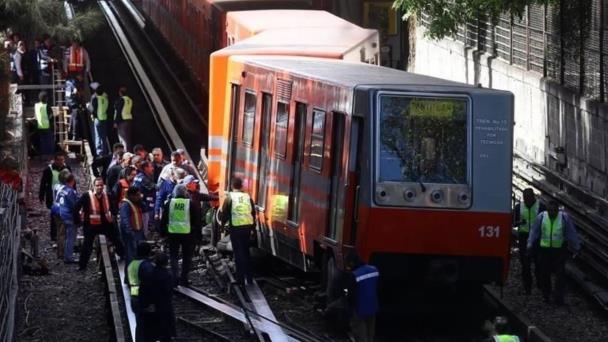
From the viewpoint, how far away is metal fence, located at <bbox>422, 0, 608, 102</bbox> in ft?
80.0

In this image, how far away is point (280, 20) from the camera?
1069 inches

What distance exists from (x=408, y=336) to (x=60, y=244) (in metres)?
6.37

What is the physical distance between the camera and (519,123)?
29.6m

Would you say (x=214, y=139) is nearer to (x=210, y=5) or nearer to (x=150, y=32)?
(x=210, y=5)

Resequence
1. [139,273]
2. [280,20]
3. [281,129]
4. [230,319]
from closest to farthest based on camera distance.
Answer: [139,273] < [230,319] < [281,129] < [280,20]

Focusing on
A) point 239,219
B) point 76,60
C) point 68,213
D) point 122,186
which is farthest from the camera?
point 76,60

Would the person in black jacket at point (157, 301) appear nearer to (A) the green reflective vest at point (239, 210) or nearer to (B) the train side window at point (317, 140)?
(B) the train side window at point (317, 140)

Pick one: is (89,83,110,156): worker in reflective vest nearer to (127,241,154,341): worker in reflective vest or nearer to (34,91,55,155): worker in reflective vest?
(34,91,55,155): worker in reflective vest

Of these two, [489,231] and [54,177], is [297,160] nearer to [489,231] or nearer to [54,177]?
[489,231]

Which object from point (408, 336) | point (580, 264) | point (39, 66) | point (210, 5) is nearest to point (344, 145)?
point (408, 336)

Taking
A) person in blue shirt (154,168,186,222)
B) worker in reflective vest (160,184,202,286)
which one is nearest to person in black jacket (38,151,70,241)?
person in blue shirt (154,168,186,222)

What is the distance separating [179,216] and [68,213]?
9.00 ft

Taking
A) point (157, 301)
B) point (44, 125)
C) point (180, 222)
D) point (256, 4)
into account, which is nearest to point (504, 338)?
point (157, 301)

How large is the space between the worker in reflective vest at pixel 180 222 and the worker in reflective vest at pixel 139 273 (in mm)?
3580
